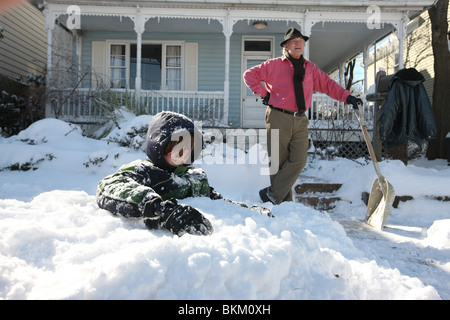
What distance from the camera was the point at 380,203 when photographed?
4.09 meters

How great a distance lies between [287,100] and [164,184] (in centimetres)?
260

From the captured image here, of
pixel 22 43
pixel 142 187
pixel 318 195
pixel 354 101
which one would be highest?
pixel 22 43

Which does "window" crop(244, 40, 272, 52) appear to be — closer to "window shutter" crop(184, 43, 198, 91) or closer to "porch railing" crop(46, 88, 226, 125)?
"window shutter" crop(184, 43, 198, 91)

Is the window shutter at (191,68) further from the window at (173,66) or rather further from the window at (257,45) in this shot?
the window at (257,45)

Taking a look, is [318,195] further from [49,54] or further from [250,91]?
[49,54]

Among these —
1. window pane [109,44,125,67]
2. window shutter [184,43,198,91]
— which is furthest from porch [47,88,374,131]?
window pane [109,44,125,67]

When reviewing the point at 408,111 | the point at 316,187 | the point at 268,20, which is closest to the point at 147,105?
the point at 268,20

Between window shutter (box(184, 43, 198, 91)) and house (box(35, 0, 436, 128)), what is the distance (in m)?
0.03

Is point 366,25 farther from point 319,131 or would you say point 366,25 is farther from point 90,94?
point 90,94

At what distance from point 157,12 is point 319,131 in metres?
5.82

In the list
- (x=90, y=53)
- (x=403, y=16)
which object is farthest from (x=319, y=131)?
(x=90, y=53)

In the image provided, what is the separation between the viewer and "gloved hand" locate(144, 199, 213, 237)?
1.55 meters

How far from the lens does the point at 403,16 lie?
1016cm

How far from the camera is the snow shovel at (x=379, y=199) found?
3879 millimetres
